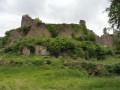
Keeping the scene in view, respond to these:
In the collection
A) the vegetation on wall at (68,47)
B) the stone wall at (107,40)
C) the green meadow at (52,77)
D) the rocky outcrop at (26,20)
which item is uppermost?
the rocky outcrop at (26,20)

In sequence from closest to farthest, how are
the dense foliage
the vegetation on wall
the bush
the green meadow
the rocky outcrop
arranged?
1. the green meadow
2. the dense foliage
3. the bush
4. the vegetation on wall
5. the rocky outcrop

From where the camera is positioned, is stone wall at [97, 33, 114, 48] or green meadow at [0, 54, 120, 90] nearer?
green meadow at [0, 54, 120, 90]

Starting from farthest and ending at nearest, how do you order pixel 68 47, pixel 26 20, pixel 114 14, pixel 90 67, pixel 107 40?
pixel 26 20 → pixel 107 40 → pixel 68 47 → pixel 90 67 → pixel 114 14

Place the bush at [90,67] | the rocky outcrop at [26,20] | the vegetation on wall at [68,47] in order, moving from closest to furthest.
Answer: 1. the bush at [90,67]
2. the vegetation on wall at [68,47]
3. the rocky outcrop at [26,20]

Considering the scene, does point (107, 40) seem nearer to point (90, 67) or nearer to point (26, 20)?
point (26, 20)

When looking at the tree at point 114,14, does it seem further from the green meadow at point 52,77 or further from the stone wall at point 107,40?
the stone wall at point 107,40

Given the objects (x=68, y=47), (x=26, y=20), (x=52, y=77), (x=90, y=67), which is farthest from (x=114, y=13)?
(x=26, y=20)

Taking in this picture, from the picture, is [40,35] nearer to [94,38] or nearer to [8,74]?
[94,38]

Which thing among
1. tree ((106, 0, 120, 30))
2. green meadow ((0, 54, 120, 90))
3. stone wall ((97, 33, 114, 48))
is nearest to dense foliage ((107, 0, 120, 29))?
tree ((106, 0, 120, 30))

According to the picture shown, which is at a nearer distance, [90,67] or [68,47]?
[90,67]

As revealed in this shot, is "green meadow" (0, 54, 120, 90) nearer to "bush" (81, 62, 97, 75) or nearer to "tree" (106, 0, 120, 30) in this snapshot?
"bush" (81, 62, 97, 75)

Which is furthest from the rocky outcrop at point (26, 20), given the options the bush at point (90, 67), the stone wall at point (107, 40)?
the bush at point (90, 67)

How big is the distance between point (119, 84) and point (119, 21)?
5.06m

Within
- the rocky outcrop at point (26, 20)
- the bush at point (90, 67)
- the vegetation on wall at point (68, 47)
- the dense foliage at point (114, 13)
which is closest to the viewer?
the dense foliage at point (114, 13)
